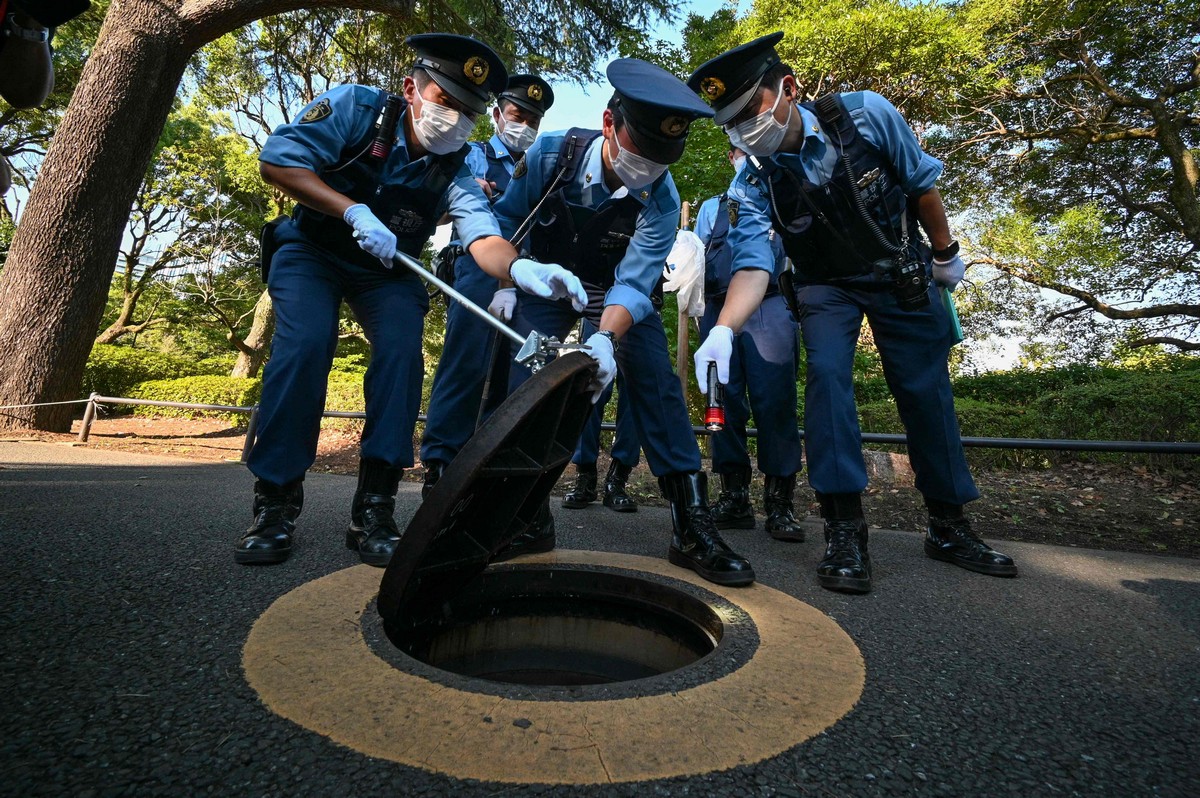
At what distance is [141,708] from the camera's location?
1155mm

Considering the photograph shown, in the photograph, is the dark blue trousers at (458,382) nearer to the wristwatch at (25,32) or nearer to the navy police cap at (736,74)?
the navy police cap at (736,74)

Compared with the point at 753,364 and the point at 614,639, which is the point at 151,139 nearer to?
the point at 753,364

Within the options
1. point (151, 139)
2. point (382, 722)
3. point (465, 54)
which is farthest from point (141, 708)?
point (151, 139)

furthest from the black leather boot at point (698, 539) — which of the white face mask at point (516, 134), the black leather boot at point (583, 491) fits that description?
the white face mask at point (516, 134)

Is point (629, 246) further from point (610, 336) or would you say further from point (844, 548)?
point (844, 548)

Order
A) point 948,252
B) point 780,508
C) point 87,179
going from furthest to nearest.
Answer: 1. point 87,179
2. point 780,508
3. point 948,252

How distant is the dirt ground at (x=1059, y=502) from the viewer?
369 cm

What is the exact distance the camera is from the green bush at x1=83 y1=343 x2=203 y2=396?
14.6 m

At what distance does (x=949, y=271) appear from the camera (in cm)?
270

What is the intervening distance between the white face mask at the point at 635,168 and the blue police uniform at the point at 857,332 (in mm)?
523

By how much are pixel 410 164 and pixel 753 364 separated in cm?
196

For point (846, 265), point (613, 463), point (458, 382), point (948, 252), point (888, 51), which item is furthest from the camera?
point (888, 51)

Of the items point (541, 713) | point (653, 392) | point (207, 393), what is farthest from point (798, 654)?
point (207, 393)

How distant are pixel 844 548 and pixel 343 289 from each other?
2.17 m
